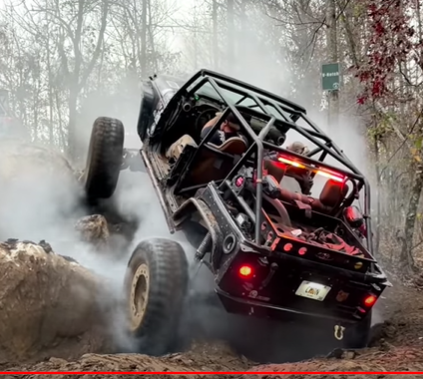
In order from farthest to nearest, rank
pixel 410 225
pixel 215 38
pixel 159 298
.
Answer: pixel 215 38 < pixel 410 225 < pixel 159 298

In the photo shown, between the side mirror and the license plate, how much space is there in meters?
0.87

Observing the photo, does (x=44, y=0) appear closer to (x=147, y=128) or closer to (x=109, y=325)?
(x=147, y=128)

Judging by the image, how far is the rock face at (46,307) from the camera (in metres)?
4.34

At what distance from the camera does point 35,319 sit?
454 centimetres

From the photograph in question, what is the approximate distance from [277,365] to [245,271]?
72cm

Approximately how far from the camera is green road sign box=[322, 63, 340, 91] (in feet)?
25.4

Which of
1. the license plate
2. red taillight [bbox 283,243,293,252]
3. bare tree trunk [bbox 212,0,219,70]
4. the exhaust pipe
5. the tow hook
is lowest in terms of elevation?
the tow hook

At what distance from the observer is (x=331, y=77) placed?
7770mm

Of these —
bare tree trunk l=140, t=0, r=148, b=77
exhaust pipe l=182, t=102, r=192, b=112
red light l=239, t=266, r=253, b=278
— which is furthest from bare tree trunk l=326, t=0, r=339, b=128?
bare tree trunk l=140, t=0, r=148, b=77

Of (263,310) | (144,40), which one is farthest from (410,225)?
(144,40)

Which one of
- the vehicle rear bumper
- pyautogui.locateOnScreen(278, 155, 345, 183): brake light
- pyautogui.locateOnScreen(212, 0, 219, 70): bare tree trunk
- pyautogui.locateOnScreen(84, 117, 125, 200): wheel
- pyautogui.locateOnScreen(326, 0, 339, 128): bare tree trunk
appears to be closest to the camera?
the vehicle rear bumper

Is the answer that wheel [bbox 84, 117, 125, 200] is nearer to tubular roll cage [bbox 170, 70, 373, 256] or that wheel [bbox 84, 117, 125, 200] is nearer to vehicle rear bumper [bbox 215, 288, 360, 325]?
tubular roll cage [bbox 170, 70, 373, 256]

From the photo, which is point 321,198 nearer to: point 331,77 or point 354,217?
point 354,217

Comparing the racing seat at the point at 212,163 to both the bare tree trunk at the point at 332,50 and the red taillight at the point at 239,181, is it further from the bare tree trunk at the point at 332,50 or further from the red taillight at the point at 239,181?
the bare tree trunk at the point at 332,50
